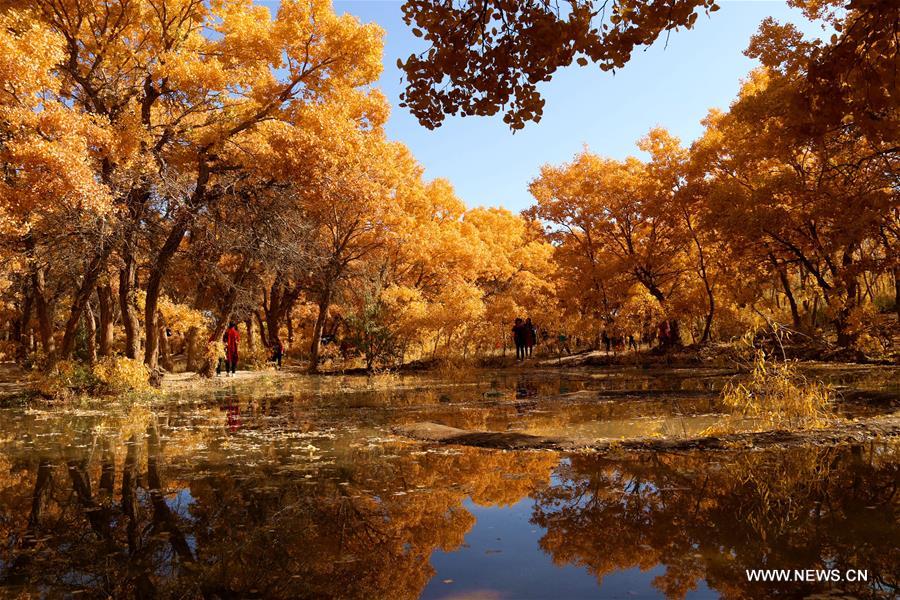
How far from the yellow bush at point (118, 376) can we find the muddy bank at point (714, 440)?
29.0 feet

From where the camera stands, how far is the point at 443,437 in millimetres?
6883

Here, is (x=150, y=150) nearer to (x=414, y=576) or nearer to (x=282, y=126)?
(x=282, y=126)

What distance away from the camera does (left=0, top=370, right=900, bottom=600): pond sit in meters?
2.88

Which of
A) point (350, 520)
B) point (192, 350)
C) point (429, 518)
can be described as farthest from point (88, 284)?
point (429, 518)

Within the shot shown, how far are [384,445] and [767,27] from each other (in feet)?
43.6

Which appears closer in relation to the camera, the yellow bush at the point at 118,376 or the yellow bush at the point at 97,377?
the yellow bush at the point at 97,377

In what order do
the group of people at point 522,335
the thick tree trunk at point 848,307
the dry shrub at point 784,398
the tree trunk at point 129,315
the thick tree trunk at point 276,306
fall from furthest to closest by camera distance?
the thick tree trunk at point 276,306, the group of people at point 522,335, the tree trunk at point 129,315, the thick tree trunk at point 848,307, the dry shrub at point 784,398

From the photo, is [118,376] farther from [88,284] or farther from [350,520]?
[350,520]

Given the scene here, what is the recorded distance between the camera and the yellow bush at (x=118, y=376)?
12.6m

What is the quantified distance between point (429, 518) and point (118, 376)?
1111cm

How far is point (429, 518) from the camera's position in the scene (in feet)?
12.9

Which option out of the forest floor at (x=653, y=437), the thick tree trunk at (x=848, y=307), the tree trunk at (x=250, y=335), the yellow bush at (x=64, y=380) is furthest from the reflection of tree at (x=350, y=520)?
the tree trunk at (x=250, y=335)

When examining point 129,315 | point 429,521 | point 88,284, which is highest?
point 88,284

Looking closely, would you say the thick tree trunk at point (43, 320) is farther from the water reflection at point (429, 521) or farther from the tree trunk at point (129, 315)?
the water reflection at point (429, 521)
